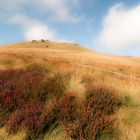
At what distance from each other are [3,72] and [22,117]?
3.46 metres

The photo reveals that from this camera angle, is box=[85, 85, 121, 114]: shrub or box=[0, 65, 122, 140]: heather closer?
box=[0, 65, 122, 140]: heather

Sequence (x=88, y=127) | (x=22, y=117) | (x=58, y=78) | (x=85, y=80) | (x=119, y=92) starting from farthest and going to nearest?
(x=85, y=80) → (x=58, y=78) → (x=119, y=92) → (x=22, y=117) → (x=88, y=127)

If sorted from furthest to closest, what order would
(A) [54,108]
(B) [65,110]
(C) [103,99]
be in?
(C) [103,99], (A) [54,108], (B) [65,110]

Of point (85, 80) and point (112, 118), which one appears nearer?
point (112, 118)

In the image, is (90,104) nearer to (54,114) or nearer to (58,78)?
(54,114)

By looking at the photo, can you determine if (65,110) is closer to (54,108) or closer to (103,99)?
(54,108)

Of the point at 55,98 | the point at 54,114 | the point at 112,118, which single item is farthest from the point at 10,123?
the point at 112,118

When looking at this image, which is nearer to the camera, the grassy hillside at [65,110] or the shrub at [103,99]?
the grassy hillside at [65,110]

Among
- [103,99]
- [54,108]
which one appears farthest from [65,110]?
[103,99]

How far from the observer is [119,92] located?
27.3 feet

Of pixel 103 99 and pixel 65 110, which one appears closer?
pixel 65 110

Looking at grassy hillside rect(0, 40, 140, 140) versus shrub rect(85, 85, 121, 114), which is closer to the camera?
grassy hillside rect(0, 40, 140, 140)

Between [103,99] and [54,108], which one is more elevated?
[103,99]

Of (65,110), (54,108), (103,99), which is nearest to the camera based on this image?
(65,110)
